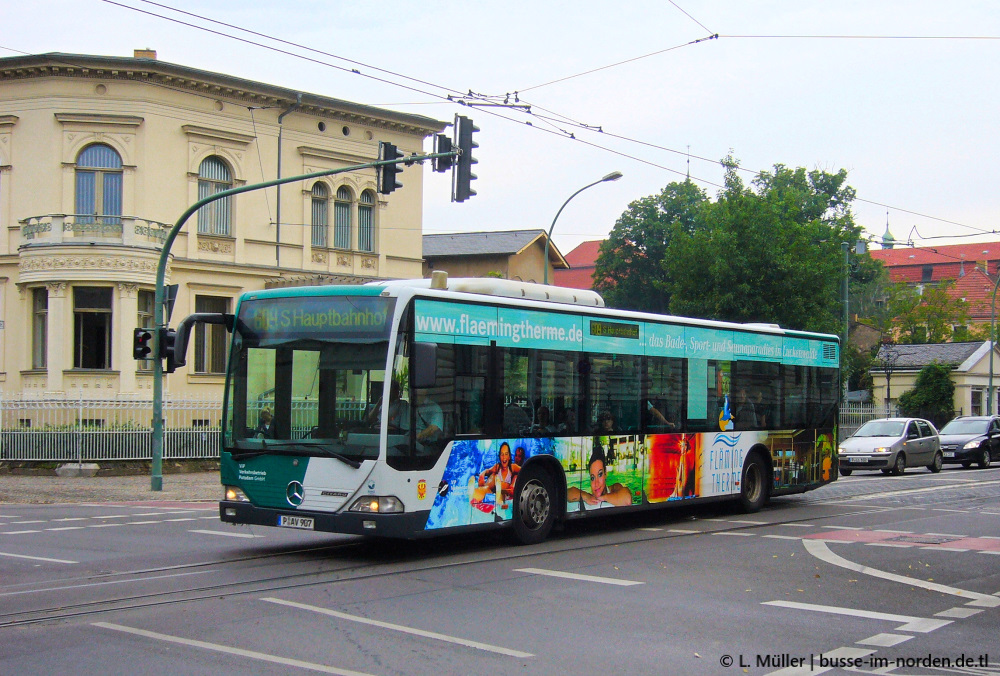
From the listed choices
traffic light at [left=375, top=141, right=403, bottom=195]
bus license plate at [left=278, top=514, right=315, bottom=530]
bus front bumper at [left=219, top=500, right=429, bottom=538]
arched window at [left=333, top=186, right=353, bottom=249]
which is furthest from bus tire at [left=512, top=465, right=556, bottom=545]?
arched window at [left=333, top=186, right=353, bottom=249]

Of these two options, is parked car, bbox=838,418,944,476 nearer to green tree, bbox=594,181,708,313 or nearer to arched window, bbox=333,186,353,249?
arched window, bbox=333,186,353,249

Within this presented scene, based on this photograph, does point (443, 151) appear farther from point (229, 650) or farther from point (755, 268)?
point (755, 268)

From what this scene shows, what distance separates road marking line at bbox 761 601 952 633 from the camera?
8.41 m

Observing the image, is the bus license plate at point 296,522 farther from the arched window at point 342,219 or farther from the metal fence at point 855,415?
the metal fence at point 855,415

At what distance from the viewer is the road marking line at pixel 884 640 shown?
25.4 feet

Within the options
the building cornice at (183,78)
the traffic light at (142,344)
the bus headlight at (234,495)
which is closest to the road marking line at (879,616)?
the bus headlight at (234,495)

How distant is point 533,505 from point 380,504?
2.57 metres

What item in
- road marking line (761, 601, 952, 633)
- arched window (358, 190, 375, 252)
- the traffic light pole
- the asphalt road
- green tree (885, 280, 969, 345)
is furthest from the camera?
green tree (885, 280, 969, 345)

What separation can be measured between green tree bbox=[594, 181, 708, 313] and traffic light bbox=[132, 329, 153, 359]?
49.6m

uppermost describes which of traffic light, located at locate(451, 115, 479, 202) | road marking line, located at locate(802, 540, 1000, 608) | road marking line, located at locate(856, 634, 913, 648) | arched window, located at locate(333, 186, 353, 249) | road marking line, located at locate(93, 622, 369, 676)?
arched window, located at locate(333, 186, 353, 249)

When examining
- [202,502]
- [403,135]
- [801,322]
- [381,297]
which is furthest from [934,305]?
[381,297]

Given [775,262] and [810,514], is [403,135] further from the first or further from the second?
[810,514]

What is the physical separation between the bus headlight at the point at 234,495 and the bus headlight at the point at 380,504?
1.61m

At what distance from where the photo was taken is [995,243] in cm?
11475
